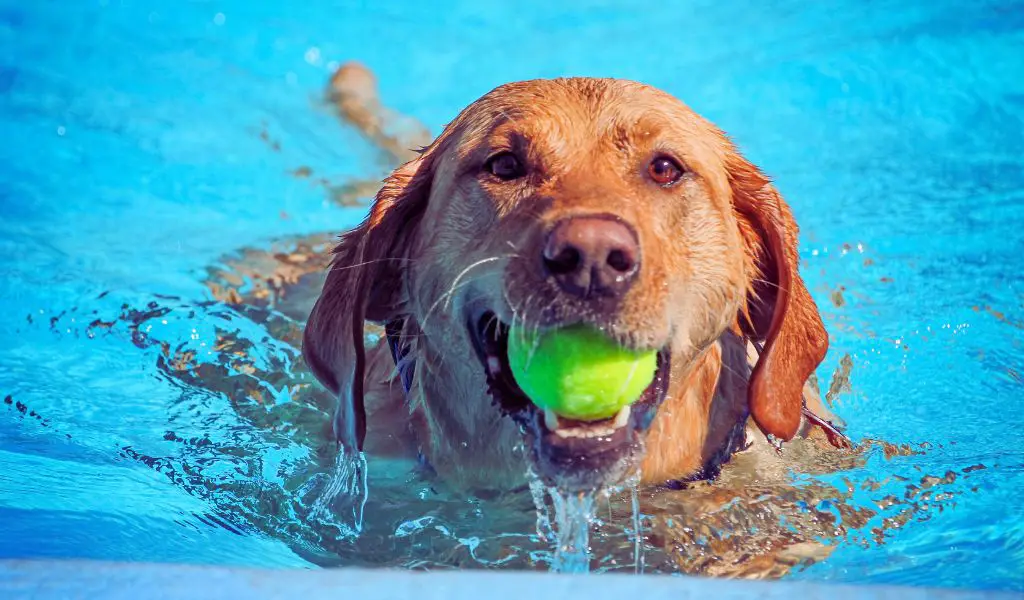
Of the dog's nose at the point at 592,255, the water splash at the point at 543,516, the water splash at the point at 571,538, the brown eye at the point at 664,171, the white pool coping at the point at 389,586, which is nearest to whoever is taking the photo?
the white pool coping at the point at 389,586

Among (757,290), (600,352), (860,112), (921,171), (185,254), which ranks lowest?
(600,352)

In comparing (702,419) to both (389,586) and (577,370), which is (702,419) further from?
(389,586)

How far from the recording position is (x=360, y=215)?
24.2 feet

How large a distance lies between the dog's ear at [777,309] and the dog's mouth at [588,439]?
0.55m

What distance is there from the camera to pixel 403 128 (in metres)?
7.76

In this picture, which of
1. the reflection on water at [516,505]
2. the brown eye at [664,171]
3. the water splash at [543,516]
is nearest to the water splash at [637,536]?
the reflection on water at [516,505]

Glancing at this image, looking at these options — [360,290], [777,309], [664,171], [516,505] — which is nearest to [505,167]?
[664,171]

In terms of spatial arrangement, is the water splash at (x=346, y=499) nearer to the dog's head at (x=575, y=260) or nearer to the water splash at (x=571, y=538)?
the dog's head at (x=575, y=260)

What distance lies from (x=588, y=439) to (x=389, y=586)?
795 millimetres

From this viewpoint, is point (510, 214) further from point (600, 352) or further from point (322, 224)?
point (322, 224)

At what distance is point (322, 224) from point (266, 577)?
5173 mm

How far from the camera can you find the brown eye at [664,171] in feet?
10.5

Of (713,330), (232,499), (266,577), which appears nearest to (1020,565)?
(713,330)

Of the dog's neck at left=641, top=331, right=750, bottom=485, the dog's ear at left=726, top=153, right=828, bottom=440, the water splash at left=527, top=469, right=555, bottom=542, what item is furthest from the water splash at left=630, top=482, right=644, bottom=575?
the dog's ear at left=726, top=153, right=828, bottom=440
